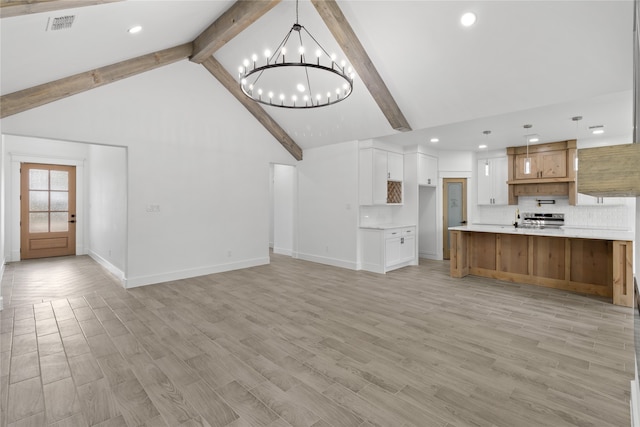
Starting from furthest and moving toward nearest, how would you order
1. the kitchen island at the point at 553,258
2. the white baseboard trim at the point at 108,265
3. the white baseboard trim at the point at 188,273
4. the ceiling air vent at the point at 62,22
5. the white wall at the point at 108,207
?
the white baseboard trim at the point at 108,265 → the white wall at the point at 108,207 → the white baseboard trim at the point at 188,273 → the kitchen island at the point at 553,258 → the ceiling air vent at the point at 62,22

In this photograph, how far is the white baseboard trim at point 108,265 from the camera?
563cm

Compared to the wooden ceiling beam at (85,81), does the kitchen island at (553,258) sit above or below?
below

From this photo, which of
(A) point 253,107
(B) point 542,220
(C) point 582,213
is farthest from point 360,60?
(C) point 582,213

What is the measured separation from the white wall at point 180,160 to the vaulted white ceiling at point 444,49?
22.7 inches

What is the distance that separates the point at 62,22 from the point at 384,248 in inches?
221

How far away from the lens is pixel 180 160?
5.72 meters

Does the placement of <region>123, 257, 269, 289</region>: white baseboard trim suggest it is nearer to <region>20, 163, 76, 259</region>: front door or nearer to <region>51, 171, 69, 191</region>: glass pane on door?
<region>20, 163, 76, 259</region>: front door

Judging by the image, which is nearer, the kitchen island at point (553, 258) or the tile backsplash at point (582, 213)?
the kitchen island at point (553, 258)

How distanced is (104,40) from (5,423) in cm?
403

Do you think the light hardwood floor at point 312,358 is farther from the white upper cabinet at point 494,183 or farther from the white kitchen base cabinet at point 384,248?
the white upper cabinet at point 494,183

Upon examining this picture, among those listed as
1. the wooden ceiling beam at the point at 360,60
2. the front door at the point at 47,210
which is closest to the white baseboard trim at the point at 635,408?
the wooden ceiling beam at the point at 360,60

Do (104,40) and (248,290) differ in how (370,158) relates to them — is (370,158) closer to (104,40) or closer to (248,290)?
(248,290)

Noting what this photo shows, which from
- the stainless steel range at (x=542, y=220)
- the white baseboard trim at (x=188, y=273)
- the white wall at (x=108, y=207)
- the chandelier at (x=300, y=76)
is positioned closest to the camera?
the chandelier at (x=300, y=76)

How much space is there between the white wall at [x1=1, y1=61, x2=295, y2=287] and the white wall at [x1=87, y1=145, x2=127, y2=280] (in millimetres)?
358
